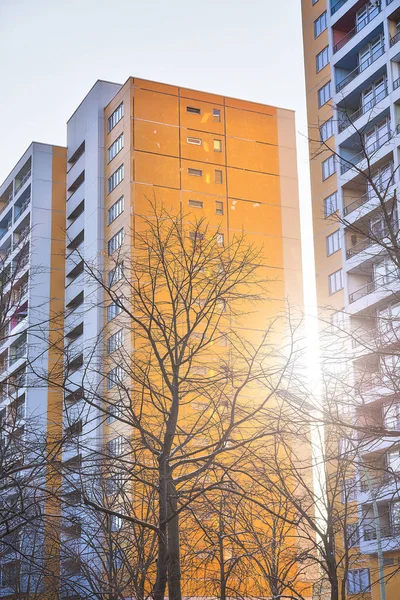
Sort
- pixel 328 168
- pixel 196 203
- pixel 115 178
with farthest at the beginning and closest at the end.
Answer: pixel 115 178 → pixel 196 203 → pixel 328 168

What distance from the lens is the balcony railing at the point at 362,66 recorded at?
5200 cm

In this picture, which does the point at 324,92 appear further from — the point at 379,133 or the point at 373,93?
the point at 379,133

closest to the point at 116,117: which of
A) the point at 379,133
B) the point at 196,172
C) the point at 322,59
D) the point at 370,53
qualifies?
the point at 196,172

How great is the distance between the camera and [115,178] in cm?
6700

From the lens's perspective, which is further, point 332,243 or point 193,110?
point 193,110

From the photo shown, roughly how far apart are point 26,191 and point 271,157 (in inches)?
835

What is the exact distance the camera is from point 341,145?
54.5 metres

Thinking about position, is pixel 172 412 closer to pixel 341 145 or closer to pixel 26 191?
pixel 341 145

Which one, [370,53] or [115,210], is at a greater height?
[370,53]

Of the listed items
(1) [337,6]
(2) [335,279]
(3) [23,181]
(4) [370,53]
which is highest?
(3) [23,181]

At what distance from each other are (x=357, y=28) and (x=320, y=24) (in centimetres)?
547

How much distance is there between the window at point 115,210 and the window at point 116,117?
6.12 meters

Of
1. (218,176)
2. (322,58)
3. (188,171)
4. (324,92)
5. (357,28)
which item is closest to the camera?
(357,28)

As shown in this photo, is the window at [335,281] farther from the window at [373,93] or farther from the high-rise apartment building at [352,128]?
the window at [373,93]
